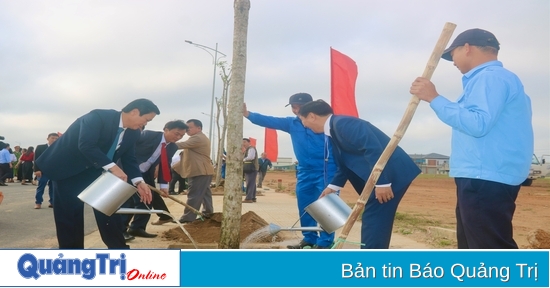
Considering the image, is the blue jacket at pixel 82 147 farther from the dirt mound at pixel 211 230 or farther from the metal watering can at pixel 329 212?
the dirt mound at pixel 211 230

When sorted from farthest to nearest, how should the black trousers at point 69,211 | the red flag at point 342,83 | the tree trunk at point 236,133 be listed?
1. the red flag at point 342,83
2. the tree trunk at point 236,133
3. the black trousers at point 69,211

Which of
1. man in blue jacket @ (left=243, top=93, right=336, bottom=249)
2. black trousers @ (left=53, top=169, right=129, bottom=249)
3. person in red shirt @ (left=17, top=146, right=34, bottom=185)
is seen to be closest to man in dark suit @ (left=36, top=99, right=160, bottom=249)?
black trousers @ (left=53, top=169, right=129, bottom=249)

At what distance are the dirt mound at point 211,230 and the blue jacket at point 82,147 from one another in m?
2.25

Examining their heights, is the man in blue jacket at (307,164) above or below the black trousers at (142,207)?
above

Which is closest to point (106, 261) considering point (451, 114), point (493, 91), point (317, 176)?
point (451, 114)

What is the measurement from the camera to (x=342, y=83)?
642 centimetres

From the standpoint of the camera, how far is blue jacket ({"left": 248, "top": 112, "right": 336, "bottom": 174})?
20.1 ft

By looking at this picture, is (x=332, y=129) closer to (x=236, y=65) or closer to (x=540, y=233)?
(x=236, y=65)

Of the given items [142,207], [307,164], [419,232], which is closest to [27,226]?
[142,207]

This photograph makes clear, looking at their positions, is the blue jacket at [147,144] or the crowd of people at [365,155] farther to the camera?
the blue jacket at [147,144]

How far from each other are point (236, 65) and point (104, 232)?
2.05m

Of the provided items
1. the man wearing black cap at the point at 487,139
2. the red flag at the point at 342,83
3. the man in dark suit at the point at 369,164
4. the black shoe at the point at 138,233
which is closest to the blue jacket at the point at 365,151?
the man in dark suit at the point at 369,164

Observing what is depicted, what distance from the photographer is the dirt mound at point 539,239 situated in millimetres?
5809

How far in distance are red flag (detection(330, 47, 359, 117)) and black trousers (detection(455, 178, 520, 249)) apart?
3.39m
